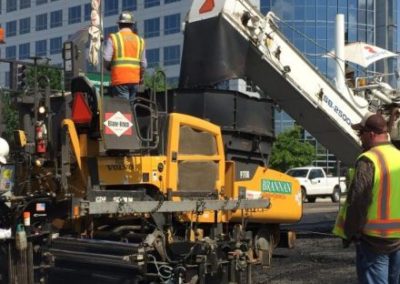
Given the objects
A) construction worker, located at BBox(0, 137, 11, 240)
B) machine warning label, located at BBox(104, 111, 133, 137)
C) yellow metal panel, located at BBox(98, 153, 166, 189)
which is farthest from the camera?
yellow metal panel, located at BBox(98, 153, 166, 189)

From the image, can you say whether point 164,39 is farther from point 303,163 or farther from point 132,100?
point 132,100

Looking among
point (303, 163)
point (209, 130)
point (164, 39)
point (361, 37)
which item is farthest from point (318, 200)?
point (164, 39)

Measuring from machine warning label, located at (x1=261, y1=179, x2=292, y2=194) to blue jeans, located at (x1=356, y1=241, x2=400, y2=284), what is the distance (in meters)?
5.05

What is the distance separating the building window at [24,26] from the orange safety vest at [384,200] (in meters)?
84.5

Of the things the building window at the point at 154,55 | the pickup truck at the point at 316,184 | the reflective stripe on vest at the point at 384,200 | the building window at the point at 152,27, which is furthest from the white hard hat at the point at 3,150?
the building window at the point at 152,27

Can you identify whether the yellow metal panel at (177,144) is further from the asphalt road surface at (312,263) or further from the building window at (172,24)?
the building window at (172,24)

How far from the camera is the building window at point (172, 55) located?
73188mm

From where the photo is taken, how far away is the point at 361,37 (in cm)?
6962

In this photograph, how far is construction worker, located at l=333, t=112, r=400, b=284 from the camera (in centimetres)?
509

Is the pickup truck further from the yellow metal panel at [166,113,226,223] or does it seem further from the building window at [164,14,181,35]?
the building window at [164,14,181,35]

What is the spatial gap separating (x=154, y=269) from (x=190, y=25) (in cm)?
451

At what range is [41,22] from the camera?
84.5 metres

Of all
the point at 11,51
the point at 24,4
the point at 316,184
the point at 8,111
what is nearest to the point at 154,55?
the point at 24,4

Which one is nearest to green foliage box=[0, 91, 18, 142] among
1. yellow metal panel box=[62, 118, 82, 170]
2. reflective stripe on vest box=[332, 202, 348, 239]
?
yellow metal panel box=[62, 118, 82, 170]
